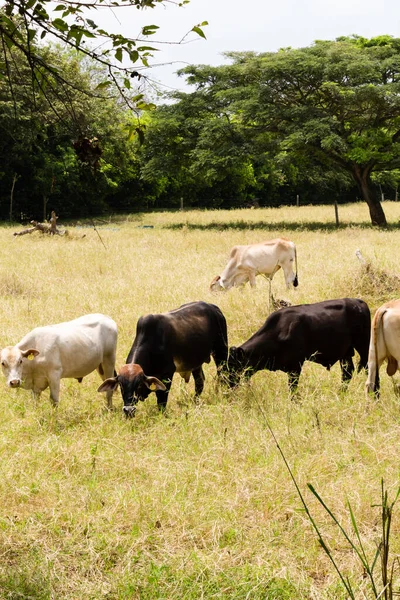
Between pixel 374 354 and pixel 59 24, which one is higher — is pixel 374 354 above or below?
below

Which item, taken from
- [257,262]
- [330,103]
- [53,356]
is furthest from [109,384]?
[330,103]

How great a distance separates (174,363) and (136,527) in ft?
9.47

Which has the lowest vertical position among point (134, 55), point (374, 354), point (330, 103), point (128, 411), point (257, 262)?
point (128, 411)

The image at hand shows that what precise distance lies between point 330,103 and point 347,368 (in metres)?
21.7

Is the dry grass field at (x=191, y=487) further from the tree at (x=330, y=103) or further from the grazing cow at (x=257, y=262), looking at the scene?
the tree at (x=330, y=103)

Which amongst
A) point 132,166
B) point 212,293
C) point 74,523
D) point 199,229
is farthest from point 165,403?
point 132,166

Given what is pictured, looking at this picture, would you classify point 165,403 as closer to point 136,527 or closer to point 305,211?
point 136,527

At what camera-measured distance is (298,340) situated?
24.1 ft

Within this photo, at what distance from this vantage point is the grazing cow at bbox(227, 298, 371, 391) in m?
7.34

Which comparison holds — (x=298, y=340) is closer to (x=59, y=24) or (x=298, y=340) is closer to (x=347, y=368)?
(x=347, y=368)

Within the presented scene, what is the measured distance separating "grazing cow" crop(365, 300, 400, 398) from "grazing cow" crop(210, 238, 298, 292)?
7.16m

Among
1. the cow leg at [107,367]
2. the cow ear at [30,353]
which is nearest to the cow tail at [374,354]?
the cow leg at [107,367]

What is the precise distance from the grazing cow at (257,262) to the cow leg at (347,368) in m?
6.22

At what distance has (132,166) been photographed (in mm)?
40438
